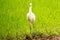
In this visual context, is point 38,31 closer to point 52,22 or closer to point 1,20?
point 52,22

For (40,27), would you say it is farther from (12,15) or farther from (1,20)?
(1,20)

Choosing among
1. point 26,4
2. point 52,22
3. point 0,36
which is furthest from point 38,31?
point 0,36

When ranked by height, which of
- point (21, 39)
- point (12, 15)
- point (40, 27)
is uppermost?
point (12, 15)

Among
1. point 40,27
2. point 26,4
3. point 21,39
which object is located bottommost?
point 21,39

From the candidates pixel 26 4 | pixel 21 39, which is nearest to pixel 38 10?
pixel 26 4

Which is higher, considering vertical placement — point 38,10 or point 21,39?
point 38,10

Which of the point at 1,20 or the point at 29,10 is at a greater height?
the point at 29,10
